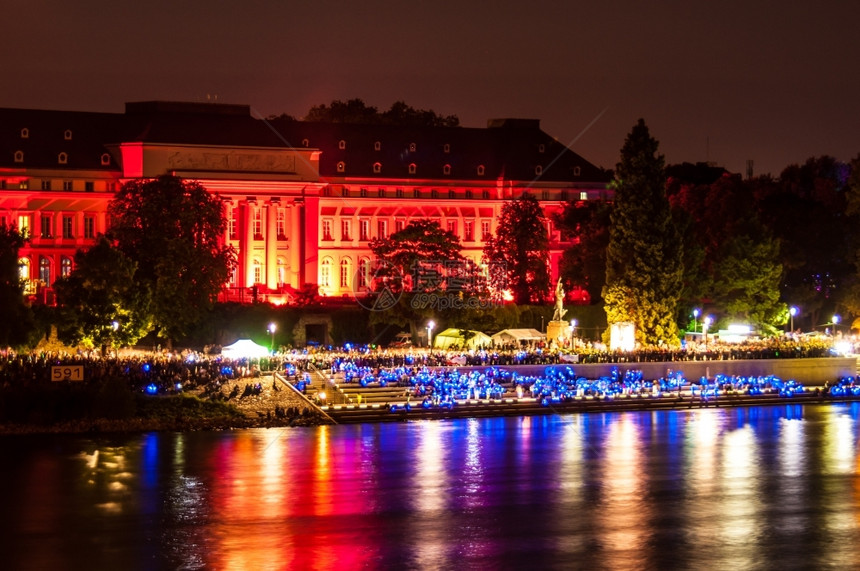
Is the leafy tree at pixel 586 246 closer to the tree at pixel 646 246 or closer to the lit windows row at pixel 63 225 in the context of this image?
the tree at pixel 646 246

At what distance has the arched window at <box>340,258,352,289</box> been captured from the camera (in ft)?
363

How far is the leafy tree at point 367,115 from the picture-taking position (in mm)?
122125

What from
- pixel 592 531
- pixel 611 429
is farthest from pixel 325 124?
pixel 592 531

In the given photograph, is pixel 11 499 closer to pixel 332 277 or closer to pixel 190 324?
pixel 190 324

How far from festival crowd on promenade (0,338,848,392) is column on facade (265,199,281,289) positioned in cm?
3384

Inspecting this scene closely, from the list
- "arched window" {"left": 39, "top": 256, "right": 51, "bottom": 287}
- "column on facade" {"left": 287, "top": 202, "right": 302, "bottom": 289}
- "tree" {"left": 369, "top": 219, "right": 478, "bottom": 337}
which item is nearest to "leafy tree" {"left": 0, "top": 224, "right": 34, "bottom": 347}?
"tree" {"left": 369, "top": 219, "right": 478, "bottom": 337}

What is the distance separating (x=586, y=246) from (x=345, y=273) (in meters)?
28.0

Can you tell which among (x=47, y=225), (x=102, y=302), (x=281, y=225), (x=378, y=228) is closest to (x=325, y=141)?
(x=378, y=228)

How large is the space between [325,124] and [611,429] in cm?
6783

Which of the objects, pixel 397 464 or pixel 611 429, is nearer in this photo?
pixel 397 464

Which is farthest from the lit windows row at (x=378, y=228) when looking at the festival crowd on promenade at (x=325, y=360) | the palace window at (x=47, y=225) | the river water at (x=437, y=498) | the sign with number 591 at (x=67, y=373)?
the river water at (x=437, y=498)

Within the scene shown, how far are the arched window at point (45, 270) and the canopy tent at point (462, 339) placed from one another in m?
39.1

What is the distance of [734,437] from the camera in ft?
156

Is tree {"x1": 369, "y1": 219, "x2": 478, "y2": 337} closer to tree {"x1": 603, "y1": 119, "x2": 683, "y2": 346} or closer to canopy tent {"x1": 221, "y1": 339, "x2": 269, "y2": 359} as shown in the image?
tree {"x1": 603, "y1": 119, "x2": 683, "y2": 346}
